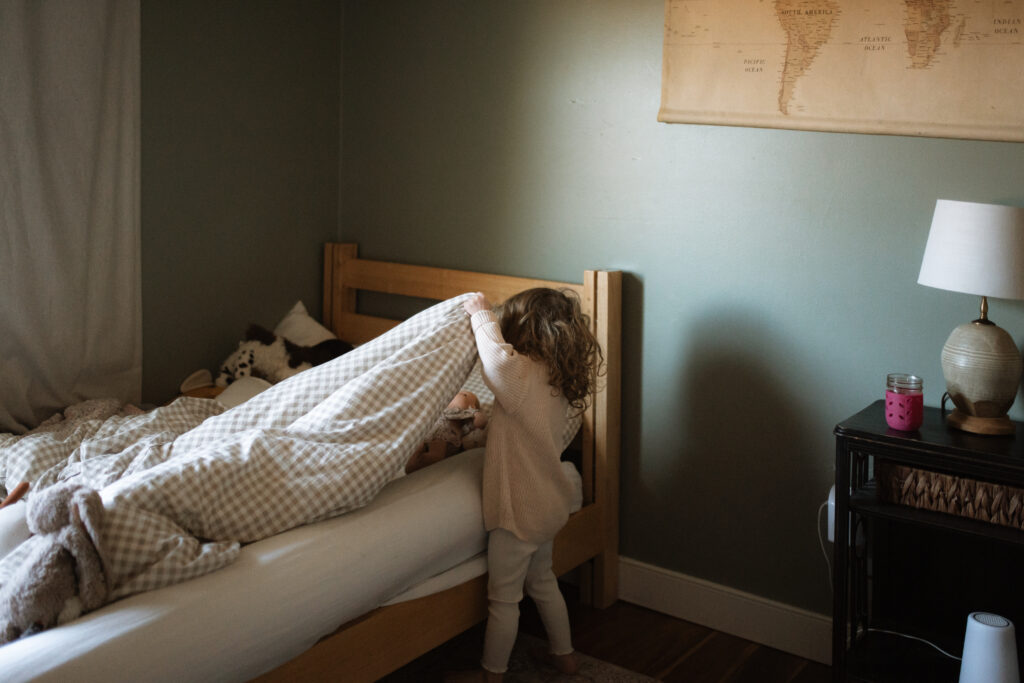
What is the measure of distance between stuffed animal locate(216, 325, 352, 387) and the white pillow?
Answer: 0.28 ft

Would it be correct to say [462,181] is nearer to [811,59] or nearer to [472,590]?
[811,59]

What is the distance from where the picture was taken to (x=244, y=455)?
177cm

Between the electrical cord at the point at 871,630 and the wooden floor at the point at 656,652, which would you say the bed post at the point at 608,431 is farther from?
the electrical cord at the point at 871,630

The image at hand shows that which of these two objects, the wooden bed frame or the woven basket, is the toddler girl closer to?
the wooden bed frame

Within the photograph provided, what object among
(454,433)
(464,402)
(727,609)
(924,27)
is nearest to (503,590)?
(454,433)

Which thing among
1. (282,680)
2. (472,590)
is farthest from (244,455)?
(472,590)

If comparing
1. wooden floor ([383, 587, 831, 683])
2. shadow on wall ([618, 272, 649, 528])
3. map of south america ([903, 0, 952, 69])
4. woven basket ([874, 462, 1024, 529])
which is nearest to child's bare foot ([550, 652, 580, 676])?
wooden floor ([383, 587, 831, 683])

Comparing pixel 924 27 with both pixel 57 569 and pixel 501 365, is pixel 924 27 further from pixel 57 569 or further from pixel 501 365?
pixel 57 569

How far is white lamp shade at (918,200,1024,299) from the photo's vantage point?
1891 mm

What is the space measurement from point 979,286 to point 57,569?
1796 mm

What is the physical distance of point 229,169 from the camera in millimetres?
3082

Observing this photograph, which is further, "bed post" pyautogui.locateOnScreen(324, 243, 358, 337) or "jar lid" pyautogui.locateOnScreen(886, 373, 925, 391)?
"bed post" pyautogui.locateOnScreen(324, 243, 358, 337)

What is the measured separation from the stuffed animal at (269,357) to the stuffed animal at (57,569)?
1.42 meters

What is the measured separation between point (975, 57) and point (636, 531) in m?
1.54
